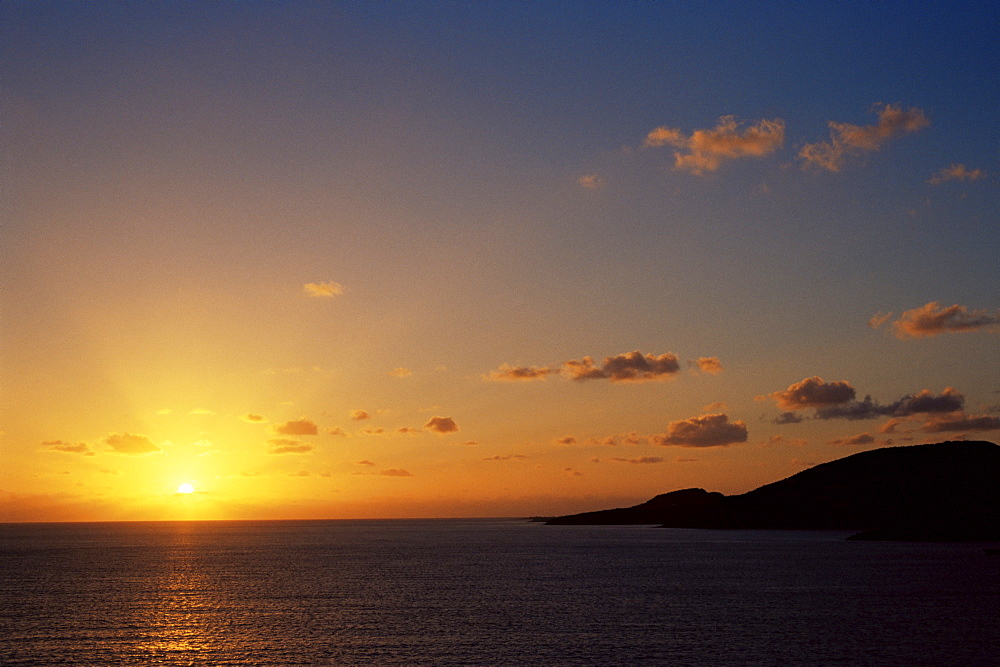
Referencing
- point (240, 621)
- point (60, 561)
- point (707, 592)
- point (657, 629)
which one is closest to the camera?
point (657, 629)

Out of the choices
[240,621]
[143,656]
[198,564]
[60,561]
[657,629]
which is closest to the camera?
[143,656]

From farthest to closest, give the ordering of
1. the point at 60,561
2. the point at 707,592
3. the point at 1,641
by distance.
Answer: the point at 60,561, the point at 707,592, the point at 1,641

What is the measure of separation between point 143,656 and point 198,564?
318 ft

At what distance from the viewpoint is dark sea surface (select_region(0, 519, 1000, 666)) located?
56.0 m

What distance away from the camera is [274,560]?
6102 inches

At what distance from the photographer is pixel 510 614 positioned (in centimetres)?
7456

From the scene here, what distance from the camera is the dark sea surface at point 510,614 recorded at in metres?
56.0

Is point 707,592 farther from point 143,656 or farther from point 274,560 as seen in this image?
point 274,560

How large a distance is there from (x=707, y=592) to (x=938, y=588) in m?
26.1

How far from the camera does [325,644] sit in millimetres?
59406

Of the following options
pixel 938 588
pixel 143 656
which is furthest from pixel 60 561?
pixel 938 588

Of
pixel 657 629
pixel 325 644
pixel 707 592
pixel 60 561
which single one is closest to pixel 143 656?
pixel 325 644

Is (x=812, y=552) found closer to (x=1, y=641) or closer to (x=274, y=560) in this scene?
(x=274, y=560)

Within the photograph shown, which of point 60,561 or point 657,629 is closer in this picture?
point 657,629
